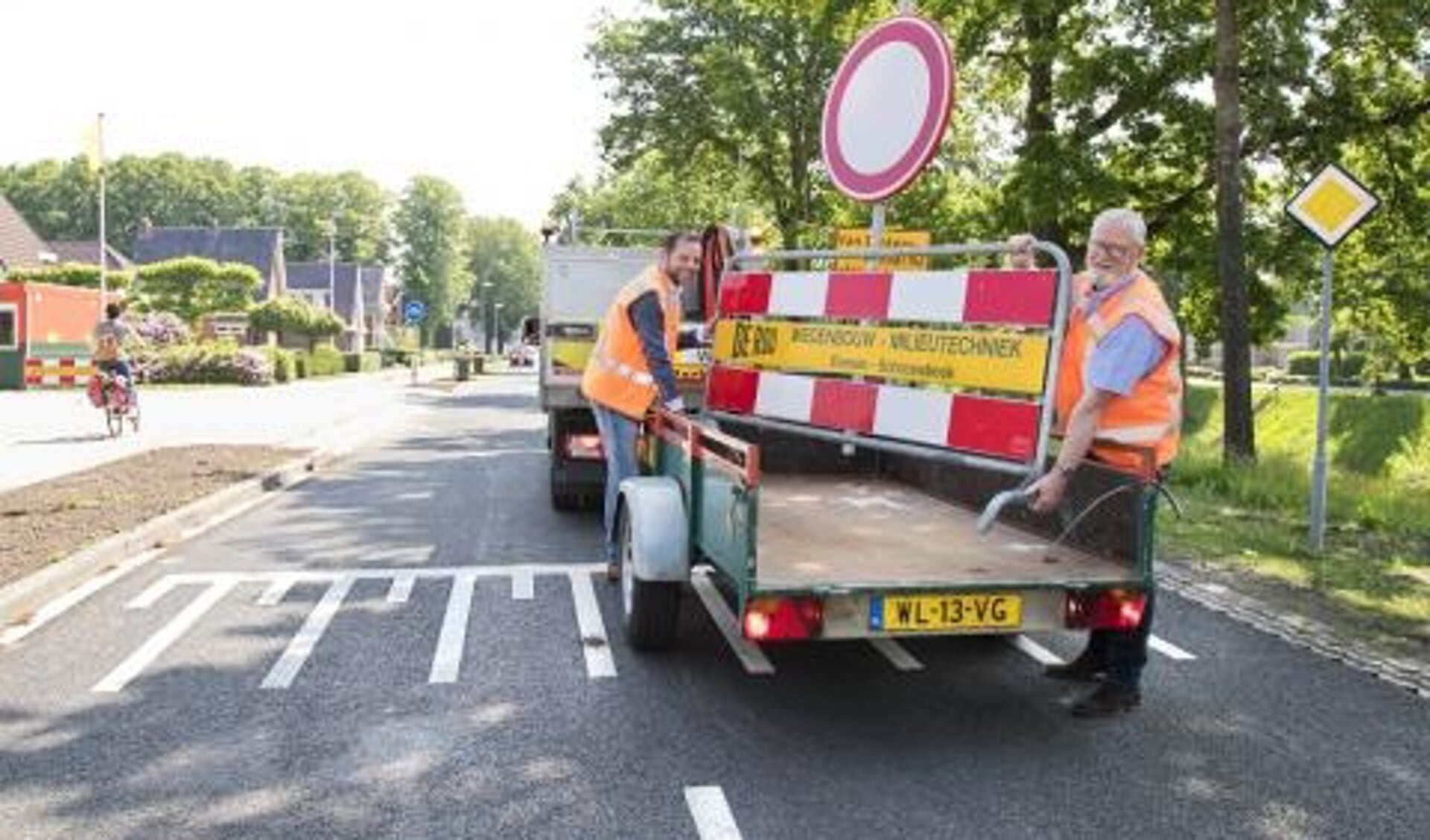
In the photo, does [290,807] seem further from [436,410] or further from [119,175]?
[119,175]

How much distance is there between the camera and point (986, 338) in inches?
219

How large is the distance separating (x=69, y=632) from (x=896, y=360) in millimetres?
4651

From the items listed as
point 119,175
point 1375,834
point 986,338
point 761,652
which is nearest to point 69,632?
point 761,652

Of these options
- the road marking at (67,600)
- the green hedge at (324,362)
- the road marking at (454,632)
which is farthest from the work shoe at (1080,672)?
the green hedge at (324,362)

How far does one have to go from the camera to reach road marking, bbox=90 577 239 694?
5.71 m

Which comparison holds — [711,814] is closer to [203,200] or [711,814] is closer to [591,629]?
[591,629]

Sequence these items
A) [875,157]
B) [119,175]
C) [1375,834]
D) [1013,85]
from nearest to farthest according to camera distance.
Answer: [1375,834] < [875,157] < [1013,85] < [119,175]

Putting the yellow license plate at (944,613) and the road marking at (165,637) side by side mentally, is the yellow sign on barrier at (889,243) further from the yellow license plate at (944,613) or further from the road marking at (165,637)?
the road marking at (165,637)

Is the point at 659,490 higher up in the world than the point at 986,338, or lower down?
lower down

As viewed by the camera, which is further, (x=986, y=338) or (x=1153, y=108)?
(x=1153, y=108)

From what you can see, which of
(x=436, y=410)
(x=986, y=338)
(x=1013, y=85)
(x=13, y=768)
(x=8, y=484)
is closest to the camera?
(x=13, y=768)

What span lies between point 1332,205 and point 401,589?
725 centimetres

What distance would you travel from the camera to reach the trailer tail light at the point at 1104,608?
4946 millimetres

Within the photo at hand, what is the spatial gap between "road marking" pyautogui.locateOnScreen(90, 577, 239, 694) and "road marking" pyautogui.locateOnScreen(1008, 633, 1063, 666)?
4.35 meters
